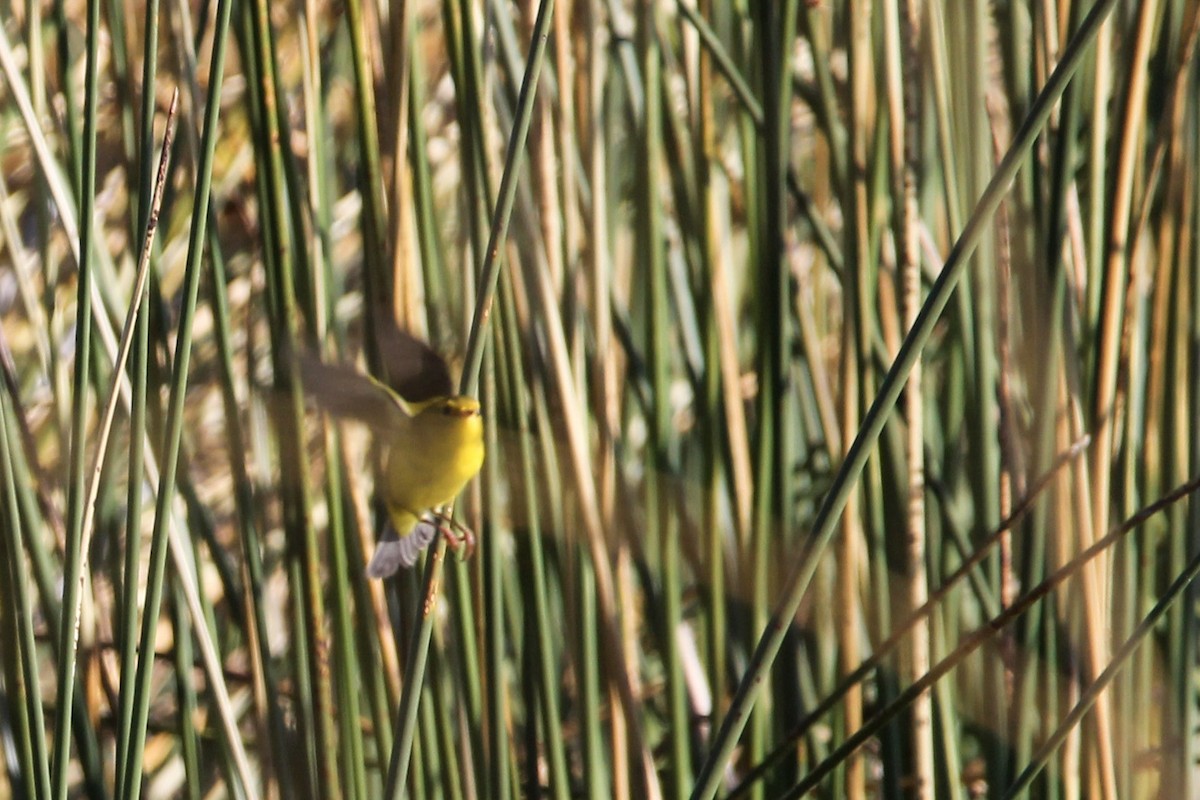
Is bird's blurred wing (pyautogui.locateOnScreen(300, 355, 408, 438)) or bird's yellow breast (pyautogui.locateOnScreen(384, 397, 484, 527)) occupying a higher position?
bird's blurred wing (pyautogui.locateOnScreen(300, 355, 408, 438))

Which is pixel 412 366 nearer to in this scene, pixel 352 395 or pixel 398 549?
pixel 352 395

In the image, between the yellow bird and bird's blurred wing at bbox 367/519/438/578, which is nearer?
the yellow bird

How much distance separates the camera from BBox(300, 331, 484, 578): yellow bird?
853mm

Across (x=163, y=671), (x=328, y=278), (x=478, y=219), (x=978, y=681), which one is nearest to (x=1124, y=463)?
(x=978, y=681)

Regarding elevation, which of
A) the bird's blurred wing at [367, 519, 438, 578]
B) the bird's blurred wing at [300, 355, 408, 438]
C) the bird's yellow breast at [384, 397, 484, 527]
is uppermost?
the bird's blurred wing at [300, 355, 408, 438]

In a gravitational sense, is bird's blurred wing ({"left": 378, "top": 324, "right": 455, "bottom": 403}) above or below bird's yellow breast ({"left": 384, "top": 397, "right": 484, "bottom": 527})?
above

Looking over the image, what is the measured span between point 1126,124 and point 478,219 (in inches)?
16.6

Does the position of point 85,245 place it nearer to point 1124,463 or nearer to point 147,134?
point 147,134

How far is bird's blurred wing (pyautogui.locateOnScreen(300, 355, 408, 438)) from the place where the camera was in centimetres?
81

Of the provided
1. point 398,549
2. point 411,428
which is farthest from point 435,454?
point 398,549

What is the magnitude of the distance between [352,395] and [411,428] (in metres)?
0.07

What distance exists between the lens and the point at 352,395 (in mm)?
872

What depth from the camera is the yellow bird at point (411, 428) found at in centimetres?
85

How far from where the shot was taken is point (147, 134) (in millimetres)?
665
